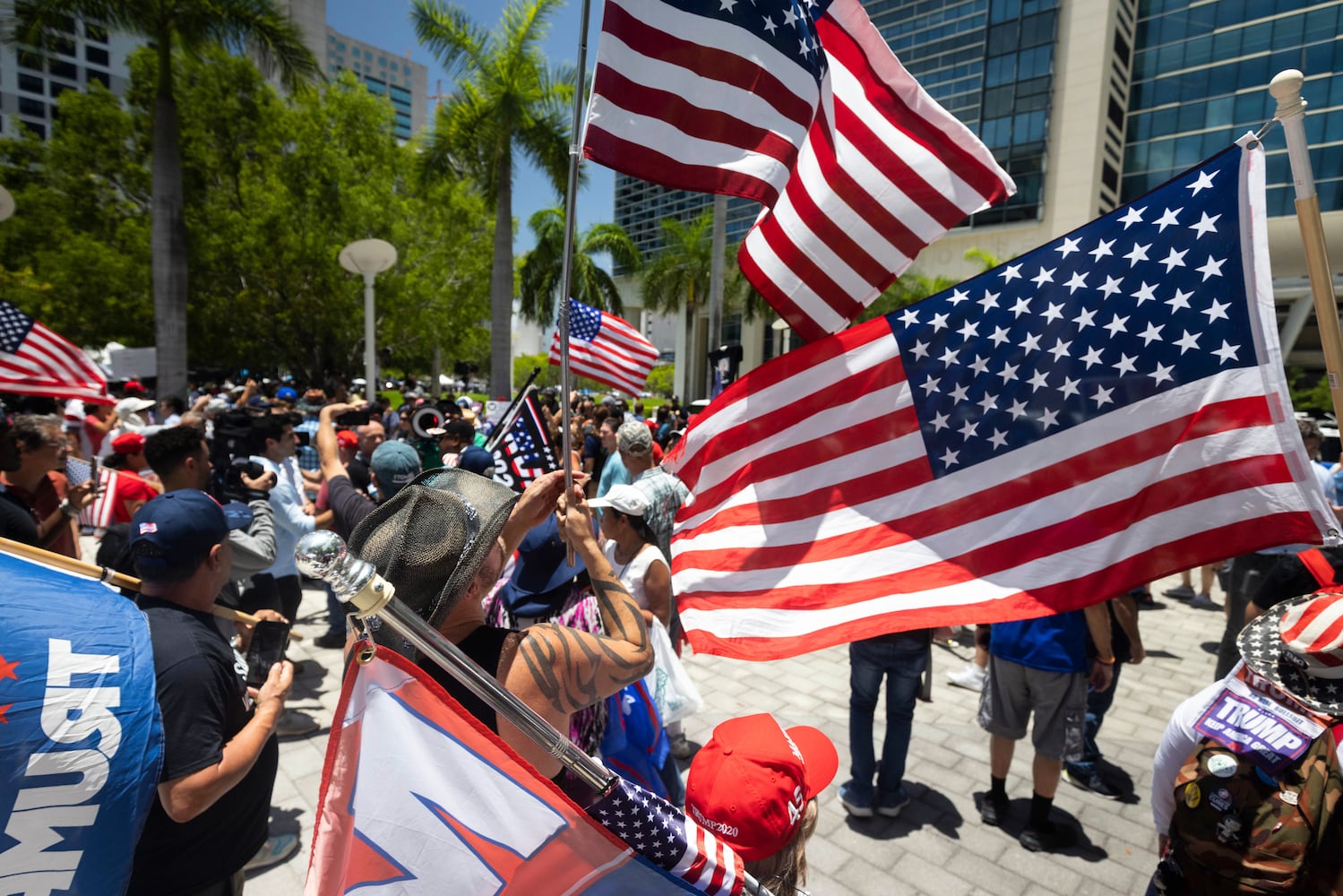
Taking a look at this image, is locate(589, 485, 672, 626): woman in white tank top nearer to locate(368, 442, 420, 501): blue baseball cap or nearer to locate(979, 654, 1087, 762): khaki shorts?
locate(368, 442, 420, 501): blue baseball cap

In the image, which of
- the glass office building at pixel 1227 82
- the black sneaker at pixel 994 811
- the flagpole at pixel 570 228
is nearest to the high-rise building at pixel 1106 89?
the glass office building at pixel 1227 82

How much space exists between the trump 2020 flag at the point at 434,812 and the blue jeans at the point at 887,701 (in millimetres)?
2756

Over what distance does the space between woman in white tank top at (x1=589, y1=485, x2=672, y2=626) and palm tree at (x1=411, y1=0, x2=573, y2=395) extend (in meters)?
12.8

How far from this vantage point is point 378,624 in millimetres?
1317

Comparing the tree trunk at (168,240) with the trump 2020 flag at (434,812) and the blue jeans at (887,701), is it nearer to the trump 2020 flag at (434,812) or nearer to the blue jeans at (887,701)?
the blue jeans at (887,701)

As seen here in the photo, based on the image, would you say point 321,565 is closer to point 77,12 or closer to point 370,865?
point 370,865

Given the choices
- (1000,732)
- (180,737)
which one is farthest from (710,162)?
(1000,732)

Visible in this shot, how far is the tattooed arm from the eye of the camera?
173 cm

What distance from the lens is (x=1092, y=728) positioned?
4.52m

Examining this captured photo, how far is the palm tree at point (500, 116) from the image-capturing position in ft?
49.9

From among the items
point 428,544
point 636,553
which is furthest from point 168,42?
point 428,544

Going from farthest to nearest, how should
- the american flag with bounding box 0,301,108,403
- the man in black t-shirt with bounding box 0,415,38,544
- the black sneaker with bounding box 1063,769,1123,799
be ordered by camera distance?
the american flag with bounding box 0,301,108,403, the black sneaker with bounding box 1063,769,1123,799, the man in black t-shirt with bounding box 0,415,38,544

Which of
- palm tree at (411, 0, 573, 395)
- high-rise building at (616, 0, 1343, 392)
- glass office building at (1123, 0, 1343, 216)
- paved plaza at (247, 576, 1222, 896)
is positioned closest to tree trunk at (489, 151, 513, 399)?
palm tree at (411, 0, 573, 395)

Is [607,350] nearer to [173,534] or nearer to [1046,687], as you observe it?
[1046,687]
